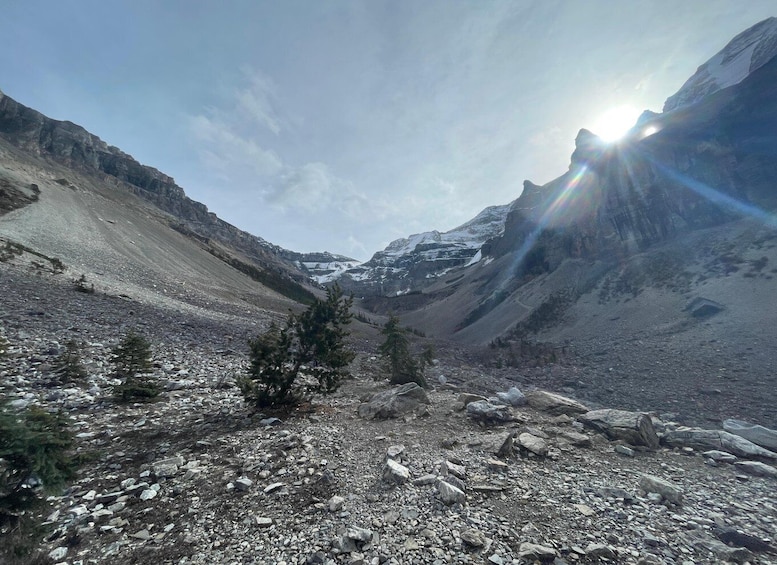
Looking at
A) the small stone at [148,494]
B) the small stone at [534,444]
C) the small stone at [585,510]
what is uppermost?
the small stone at [534,444]

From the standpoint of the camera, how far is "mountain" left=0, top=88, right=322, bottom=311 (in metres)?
35.6

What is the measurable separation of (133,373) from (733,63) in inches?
5810

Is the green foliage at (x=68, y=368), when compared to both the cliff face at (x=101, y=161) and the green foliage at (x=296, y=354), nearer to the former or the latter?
the green foliage at (x=296, y=354)

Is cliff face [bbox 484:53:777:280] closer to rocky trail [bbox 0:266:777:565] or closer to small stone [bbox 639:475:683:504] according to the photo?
rocky trail [bbox 0:266:777:565]

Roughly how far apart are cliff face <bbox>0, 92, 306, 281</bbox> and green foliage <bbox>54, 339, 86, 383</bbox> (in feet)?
254

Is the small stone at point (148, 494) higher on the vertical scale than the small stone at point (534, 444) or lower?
lower

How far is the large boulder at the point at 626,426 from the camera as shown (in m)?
9.88

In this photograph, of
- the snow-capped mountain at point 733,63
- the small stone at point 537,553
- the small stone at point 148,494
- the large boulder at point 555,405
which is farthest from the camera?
the snow-capped mountain at point 733,63

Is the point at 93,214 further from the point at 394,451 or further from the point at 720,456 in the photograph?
the point at 720,456

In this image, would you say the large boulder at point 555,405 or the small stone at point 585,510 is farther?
the large boulder at point 555,405

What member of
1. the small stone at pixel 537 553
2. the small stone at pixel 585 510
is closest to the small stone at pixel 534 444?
the small stone at pixel 585 510

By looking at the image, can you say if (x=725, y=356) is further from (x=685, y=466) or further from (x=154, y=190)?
(x=154, y=190)

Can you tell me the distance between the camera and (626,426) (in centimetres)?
1030

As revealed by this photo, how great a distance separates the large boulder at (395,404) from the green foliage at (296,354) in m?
1.75
